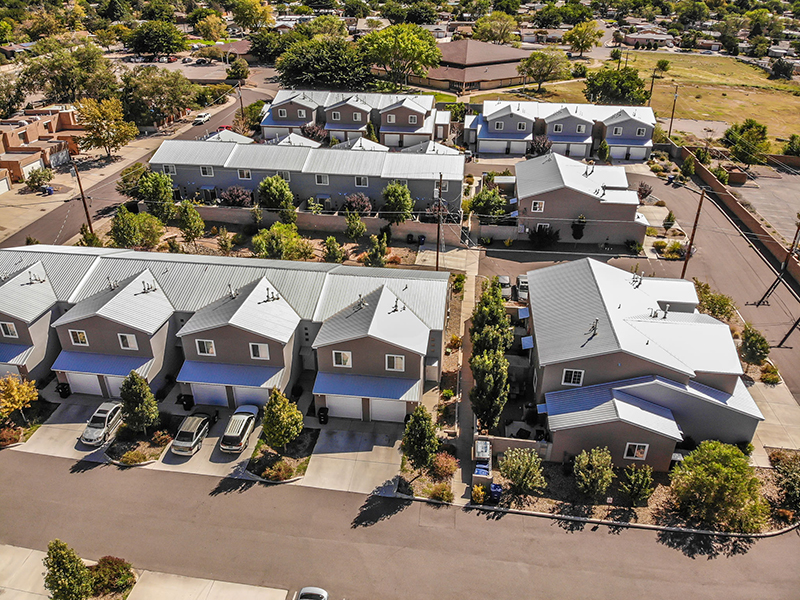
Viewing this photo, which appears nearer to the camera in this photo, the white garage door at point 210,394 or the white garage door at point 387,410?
the white garage door at point 387,410

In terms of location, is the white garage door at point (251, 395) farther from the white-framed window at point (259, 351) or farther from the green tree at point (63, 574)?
the green tree at point (63, 574)

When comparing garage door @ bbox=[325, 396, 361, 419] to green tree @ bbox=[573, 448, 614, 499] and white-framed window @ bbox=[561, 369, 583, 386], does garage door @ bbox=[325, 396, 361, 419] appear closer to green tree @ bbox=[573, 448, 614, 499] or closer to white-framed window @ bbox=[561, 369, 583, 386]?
white-framed window @ bbox=[561, 369, 583, 386]

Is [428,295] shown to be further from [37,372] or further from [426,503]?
[37,372]

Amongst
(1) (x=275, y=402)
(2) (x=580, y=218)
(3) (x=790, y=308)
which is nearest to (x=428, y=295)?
(1) (x=275, y=402)

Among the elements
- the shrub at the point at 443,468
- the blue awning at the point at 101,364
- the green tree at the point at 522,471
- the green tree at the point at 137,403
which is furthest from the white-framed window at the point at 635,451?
the blue awning at the point at 101,364

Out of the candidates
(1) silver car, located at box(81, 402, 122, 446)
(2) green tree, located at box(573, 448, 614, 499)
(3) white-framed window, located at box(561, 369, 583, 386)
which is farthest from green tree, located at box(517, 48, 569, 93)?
(1) silver car, located at box(81, 402, 122, 446)
